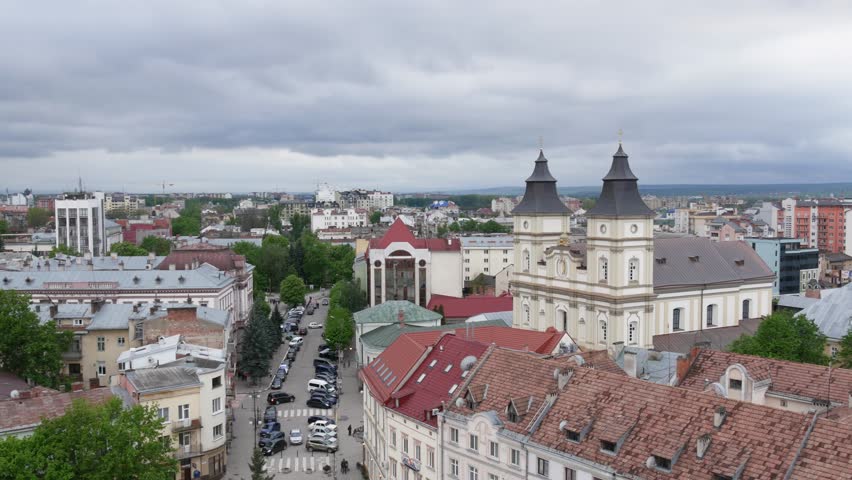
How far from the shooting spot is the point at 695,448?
2723cm

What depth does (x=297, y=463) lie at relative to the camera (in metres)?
50.0

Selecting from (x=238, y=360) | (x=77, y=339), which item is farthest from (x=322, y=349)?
(x=77, y=339)

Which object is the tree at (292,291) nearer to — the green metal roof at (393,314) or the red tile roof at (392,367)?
the green metal roof at (393,314)

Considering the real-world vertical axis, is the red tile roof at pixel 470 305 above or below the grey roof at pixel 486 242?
below

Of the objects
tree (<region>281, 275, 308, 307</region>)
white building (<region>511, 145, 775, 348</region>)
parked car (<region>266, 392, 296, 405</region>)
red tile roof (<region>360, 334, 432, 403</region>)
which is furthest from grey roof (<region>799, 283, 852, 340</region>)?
tree (<region>281, 275, 308, 307</region>)

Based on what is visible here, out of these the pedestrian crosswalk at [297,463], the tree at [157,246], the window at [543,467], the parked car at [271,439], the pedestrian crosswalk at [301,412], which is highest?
the tree at [157,246]

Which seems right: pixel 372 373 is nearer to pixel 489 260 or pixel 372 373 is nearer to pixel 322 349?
pixel 322 349

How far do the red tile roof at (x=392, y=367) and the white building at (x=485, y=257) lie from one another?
7346cm

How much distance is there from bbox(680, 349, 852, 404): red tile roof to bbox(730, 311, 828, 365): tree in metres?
12.6

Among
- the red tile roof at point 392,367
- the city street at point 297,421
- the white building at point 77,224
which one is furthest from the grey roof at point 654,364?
the white building at point 77,224

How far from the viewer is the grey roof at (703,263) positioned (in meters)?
69.3

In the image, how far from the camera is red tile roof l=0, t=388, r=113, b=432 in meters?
38.5

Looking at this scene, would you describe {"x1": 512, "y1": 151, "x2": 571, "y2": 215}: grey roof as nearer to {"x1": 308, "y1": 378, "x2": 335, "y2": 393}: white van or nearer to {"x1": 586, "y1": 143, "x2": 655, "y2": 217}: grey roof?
{"x1": 586, "y1": 143, "x2": 655, "y2": 217}: grey roof

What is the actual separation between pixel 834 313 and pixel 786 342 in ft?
60.0
